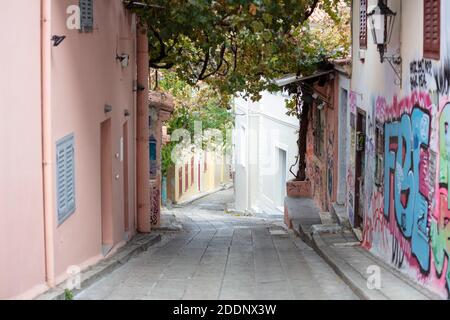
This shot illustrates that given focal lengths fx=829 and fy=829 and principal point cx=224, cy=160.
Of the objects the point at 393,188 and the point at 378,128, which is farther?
the point at 378,128

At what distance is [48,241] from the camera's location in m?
8.53

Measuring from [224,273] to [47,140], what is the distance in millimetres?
3546

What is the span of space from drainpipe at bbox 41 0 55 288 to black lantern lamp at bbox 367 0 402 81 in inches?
187

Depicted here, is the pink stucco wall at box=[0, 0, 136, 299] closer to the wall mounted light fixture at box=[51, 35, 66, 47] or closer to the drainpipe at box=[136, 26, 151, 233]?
the wall mounted light fixture at box=[51, 35, 66, 47]

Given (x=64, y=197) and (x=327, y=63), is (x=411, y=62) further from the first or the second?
(x=327, y=63)

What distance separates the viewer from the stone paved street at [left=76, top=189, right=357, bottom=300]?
906 centimetres

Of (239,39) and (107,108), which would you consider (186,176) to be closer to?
(239,39)

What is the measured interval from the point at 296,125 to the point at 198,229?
685 centimetres

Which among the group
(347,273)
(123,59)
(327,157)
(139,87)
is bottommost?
(347,273)

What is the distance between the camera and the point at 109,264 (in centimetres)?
1105

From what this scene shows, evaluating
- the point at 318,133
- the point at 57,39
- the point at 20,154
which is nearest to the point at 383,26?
the point at 57,39

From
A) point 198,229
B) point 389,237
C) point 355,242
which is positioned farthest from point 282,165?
point 389,237

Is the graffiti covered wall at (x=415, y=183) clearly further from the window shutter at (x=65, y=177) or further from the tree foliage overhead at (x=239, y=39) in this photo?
the tree foliage overhead at (x=239, y=39)

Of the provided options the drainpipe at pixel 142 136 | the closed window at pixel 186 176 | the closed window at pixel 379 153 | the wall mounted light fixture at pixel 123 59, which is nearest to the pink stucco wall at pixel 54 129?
the wall mounted light fixture at pixel 123 59
